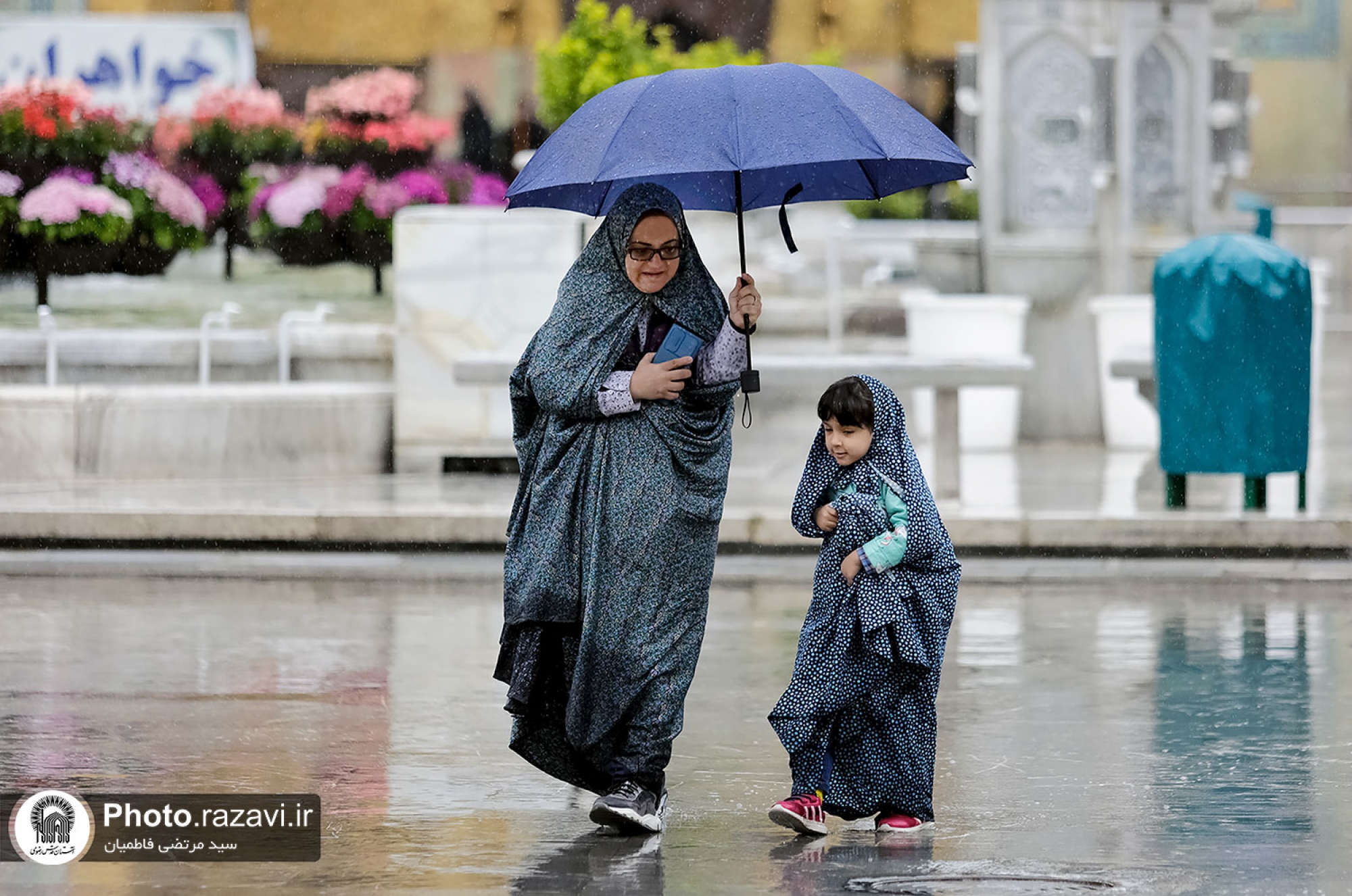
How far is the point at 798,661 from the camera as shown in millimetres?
5707

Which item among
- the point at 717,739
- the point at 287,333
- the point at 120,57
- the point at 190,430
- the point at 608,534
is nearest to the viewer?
the point at 608,534

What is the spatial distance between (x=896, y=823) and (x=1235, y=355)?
6.20 metres

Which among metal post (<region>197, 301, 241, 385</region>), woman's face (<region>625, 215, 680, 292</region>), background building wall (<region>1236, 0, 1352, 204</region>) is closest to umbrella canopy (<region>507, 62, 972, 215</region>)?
woman's face (<region>625, 215, 680, 292</region>)

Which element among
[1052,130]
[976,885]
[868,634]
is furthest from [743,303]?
[1052,130]

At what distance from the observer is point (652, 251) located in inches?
224

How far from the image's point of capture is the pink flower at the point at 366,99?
49.7ft

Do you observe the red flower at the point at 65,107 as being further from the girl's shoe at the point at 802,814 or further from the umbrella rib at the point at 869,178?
the girl's shoe at the point at 802,814

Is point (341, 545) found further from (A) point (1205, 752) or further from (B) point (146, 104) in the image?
(B) point (146, 104)

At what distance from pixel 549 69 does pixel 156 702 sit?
8767mm

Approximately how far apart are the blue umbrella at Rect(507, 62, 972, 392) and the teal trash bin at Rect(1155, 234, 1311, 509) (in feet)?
18.0

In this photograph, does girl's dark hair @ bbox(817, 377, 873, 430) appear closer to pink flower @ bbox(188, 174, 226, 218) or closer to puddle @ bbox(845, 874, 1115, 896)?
puddle @ bbox(845, 874, 1115, 896)

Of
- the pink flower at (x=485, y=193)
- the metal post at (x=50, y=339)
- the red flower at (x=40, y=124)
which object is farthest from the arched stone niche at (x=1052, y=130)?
the metal post at (x=50, y=339)

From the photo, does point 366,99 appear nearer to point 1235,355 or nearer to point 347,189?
point 347,189

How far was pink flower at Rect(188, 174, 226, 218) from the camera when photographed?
1521 centimetres
